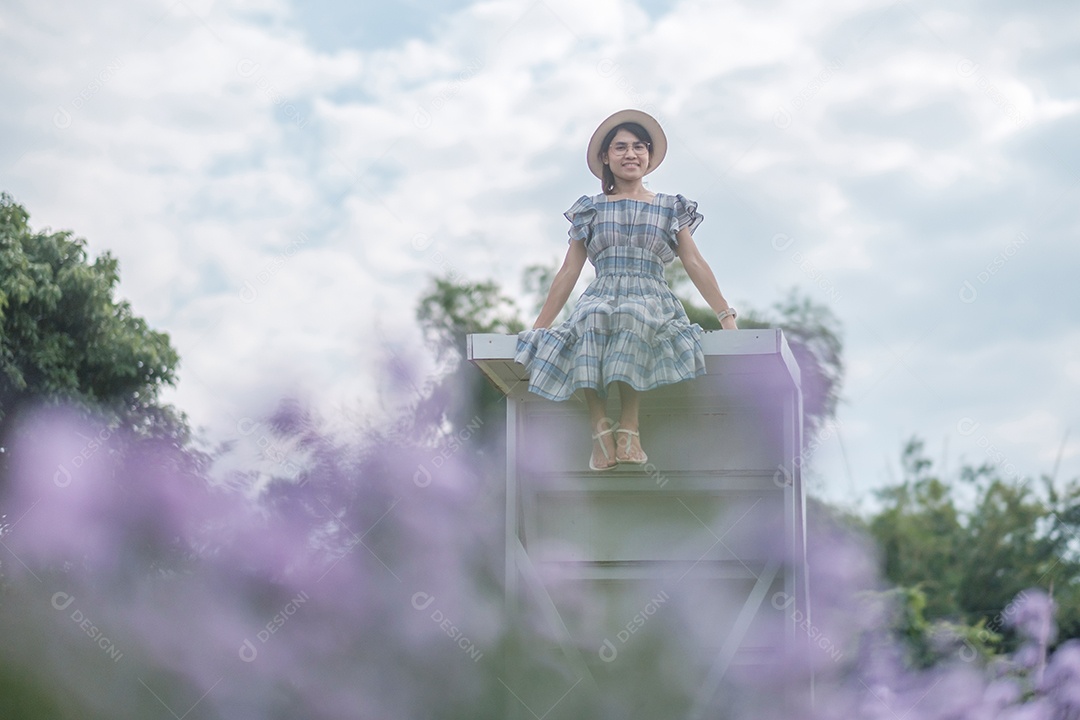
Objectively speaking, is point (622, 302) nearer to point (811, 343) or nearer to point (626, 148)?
point (626, 148)

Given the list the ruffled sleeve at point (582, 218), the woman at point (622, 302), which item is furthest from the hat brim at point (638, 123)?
the ruffled sleeve at point (582, 218)

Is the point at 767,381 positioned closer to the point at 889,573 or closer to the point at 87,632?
the point at 87,632

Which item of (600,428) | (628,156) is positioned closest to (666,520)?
(600,428)

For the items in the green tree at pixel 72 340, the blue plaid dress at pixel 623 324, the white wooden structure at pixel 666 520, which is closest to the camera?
the blue plaid dress at pixel 623 324

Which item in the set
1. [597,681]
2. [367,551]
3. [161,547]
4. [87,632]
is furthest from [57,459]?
[597,681]

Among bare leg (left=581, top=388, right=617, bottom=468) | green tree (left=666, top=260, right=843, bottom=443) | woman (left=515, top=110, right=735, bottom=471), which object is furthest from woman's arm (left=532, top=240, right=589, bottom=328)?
green tree (left=666, top=260, right=843, bottom=443)

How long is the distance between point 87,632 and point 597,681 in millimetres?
2044

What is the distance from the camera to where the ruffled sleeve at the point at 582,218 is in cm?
439

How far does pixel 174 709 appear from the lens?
4.09 meters

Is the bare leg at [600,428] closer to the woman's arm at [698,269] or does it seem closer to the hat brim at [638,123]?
the woman's arm at [698,269]

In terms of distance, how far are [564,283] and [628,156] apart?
0.51 meters

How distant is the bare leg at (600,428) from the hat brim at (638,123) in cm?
90

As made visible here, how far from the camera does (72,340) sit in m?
9.56

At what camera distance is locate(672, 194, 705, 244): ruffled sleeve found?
4363 millimetres
